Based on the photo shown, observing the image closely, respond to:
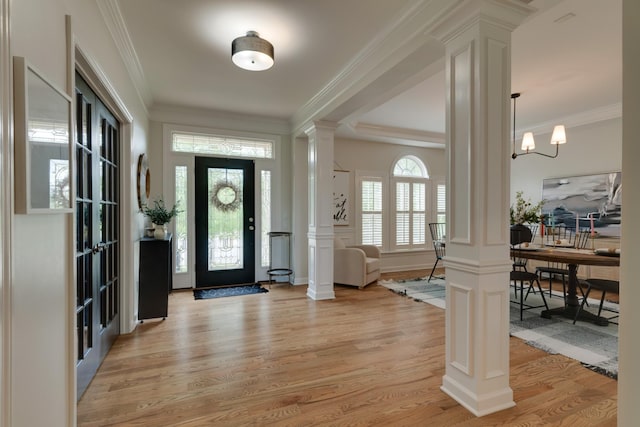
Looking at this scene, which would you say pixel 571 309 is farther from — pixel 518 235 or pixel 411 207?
pixel 411 207

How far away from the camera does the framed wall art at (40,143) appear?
1.12 meters

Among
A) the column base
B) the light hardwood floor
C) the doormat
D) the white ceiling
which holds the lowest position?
the light hardwood floor

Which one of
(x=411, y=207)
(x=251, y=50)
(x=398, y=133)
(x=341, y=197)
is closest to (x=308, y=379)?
(x=251, y=50)

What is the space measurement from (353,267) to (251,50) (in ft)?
11.7

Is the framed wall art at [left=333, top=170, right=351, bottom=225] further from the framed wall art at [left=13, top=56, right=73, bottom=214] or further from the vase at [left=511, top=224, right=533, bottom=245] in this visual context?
the framed wall art at [left=13, top=56, right=73, bottom=214]

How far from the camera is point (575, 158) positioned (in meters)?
5.35

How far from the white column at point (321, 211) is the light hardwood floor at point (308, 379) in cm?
92

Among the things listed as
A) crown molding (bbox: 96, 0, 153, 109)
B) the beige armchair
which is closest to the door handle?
crown molding (bbox: 96, 0, 153, 109)

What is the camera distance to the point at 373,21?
99.3 inches

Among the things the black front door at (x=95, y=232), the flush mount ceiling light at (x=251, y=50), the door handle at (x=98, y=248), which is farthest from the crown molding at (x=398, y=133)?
the door handle at (x=98, y=248)

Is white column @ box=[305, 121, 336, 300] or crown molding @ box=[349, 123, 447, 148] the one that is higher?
crown molding @ box=[349, 123, 447, 148]

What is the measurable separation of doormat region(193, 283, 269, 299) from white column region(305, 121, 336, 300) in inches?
34.9

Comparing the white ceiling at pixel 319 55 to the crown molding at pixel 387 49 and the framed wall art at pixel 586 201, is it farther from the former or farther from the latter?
the framed wall art at pixel 586 201

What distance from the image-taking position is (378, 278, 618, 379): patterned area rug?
2609mm
